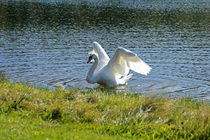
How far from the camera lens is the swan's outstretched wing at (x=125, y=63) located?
13.2m

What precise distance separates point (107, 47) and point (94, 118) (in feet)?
55.0

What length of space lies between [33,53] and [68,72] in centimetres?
561

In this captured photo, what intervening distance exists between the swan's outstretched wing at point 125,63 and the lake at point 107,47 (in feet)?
2.83

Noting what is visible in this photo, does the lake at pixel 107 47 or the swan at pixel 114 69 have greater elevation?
the swan at pixel 114 69

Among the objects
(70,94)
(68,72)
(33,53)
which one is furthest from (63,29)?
(70,94)

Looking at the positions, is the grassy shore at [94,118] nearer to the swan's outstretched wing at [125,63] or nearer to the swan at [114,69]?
the swan's outstretched wing at [125,63]

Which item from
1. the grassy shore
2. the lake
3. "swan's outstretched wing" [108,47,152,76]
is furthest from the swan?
the grassy shore

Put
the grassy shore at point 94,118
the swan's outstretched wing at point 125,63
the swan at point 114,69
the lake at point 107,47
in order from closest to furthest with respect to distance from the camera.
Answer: the grassy shore at point 94,118
the swan's outstretched wing at point 125,63
the swan at point 114,69
the lake at point 107,47

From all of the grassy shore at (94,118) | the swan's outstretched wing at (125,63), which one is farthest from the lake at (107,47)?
the grassy shore at (94,118)

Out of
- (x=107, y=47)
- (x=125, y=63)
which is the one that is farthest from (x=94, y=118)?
(x=107, y=47)

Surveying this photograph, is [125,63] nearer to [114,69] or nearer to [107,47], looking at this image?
[114,69]

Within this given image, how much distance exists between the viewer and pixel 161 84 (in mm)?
14961

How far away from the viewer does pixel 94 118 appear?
8.03 metres

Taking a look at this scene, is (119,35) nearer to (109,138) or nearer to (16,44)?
(16,44)
